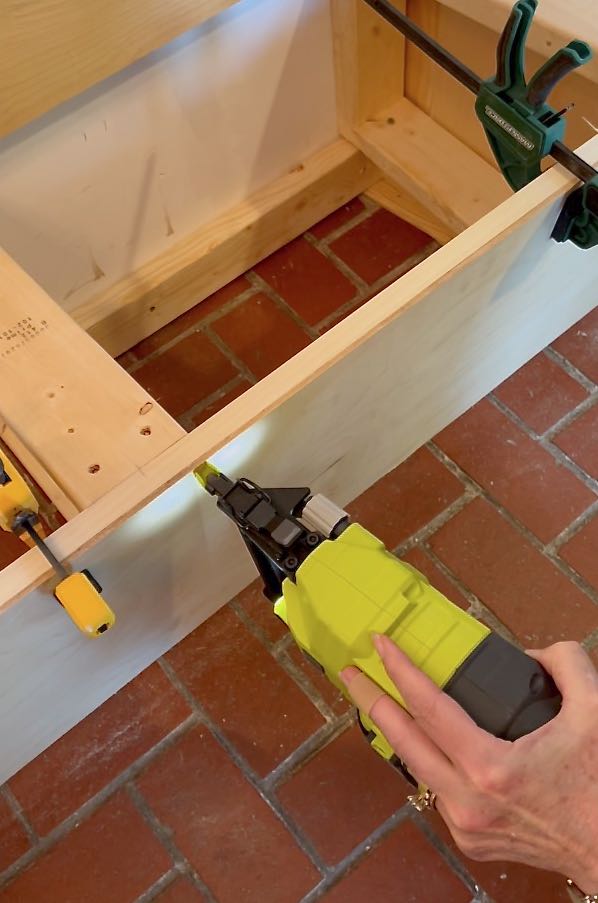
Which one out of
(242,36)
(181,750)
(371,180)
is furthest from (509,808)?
(371,180)

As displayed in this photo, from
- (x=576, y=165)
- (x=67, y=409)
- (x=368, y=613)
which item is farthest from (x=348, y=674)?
(x=576, y=165)

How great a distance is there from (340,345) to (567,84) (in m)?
0.75

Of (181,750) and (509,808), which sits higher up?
(181,750)

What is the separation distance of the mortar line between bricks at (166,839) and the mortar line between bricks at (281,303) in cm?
88

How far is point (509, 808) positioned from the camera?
81cm

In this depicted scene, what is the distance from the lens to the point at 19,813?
1291 millimetres

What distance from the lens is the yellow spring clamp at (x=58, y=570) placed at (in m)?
0.85

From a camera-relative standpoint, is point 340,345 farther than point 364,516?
No

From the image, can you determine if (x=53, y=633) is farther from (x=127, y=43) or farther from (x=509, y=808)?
(x=127, y=43)

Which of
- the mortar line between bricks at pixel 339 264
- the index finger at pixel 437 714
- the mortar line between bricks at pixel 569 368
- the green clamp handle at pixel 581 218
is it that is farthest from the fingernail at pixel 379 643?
the mortar line between bricks at pixel 339 264

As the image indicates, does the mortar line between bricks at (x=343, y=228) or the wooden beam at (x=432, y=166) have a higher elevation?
the mortar line between bricks at (x=343, y=228)

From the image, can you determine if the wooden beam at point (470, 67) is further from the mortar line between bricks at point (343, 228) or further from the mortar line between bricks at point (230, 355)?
the mortar line between bricks at point (230, 355)

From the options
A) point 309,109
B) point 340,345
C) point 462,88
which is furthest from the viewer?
point 309,109

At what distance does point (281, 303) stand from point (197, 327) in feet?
0.58
